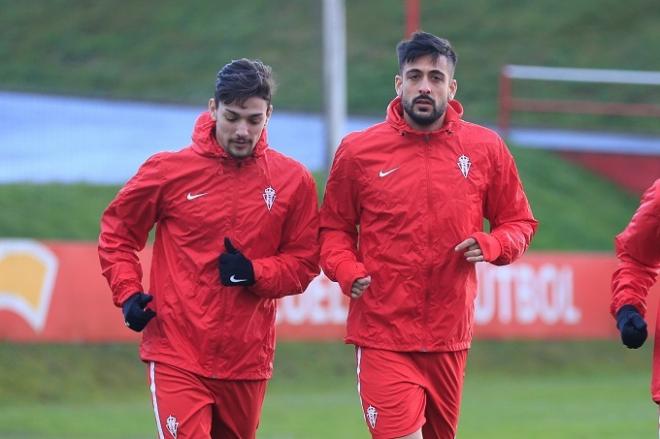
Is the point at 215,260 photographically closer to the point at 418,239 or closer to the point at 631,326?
the point at 418,239

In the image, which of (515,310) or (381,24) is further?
(381,24)

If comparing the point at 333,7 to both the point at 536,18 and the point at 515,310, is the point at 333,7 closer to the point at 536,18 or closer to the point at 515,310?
the point at 515,310

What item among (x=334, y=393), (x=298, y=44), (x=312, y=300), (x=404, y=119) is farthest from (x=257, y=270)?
(x=298, y=44)

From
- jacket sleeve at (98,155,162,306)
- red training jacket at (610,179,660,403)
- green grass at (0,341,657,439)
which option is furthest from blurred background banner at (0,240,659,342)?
red training jacket at (610,179,660,403)

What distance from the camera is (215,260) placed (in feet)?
22.7

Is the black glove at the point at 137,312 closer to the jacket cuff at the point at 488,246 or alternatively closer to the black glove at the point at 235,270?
the black glove at the point at 235,270

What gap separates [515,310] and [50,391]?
604 cm

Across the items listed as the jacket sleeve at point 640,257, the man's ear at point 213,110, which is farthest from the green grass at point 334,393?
the jacket sleeve at point 640,257

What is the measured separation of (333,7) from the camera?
67.3 ft

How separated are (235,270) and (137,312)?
0.50 metres

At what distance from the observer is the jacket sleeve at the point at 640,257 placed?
21.1ft

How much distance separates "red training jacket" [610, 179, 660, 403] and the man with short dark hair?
1548 mm

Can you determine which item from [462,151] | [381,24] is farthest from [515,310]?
[381,24]

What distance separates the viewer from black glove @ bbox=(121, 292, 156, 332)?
22.2 ft
